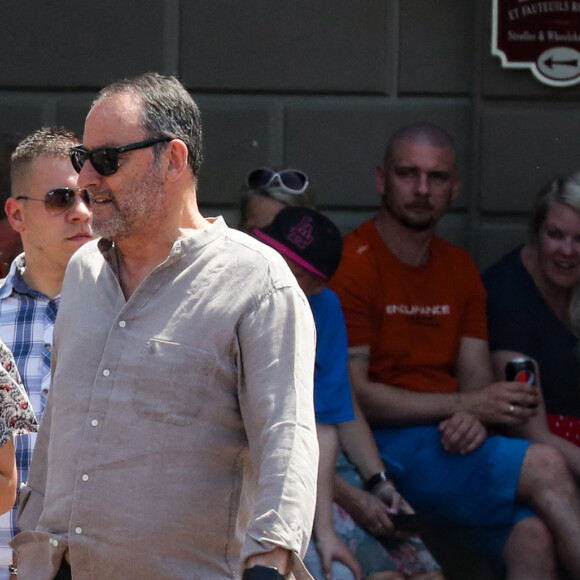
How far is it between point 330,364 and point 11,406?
181 centimetres

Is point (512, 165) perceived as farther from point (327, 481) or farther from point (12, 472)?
point (12, 472)

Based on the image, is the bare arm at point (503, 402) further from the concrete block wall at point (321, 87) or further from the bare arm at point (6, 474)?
Result: the bare arm at point (6, 474)

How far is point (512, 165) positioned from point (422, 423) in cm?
142

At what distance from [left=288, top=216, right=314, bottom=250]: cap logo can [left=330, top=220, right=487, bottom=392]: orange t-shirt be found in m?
0.62

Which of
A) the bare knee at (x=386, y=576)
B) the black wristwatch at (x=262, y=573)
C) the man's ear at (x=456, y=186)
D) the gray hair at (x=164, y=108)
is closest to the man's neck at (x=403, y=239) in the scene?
the man's ear at (x=456, y=186)

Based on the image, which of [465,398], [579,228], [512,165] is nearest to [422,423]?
[465,398]

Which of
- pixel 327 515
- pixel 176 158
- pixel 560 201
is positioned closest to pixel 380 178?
pixel 560 201

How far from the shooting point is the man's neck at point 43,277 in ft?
11.7

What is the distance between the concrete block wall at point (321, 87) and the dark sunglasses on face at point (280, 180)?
0.67 m

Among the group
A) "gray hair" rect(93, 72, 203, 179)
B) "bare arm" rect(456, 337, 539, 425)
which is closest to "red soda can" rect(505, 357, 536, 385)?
"bare arm" rect(456, 337, 539, 425)

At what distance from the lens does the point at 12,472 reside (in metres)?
2.68

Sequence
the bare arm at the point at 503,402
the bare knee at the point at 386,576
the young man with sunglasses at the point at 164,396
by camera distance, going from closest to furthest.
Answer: the young man with sunglasses at the point at 164,396
the bare knee at the point at 386,576
the bare arm at the point at 503,402

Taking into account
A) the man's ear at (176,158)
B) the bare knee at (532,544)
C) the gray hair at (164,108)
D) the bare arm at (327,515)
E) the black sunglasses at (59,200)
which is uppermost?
the gray hair at (164,108)

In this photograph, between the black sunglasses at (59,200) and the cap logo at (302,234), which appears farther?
the cap logo at (302,234)
